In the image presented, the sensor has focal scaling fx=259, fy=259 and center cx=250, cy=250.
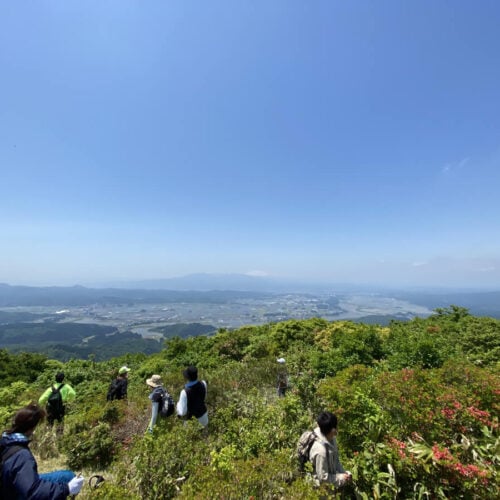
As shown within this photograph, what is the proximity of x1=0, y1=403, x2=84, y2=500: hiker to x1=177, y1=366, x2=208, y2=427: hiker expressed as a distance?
81.5 inches

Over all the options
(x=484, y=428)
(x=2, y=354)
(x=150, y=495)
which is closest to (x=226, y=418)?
(x=150, y=495)

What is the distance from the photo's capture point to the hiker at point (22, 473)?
206 centimetres

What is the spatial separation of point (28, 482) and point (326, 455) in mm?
2786

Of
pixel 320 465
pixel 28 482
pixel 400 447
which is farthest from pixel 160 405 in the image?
pixel 400 447

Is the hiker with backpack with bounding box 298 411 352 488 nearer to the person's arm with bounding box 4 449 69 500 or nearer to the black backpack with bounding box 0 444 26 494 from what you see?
the person's arm with bounding box 4 449 69 500

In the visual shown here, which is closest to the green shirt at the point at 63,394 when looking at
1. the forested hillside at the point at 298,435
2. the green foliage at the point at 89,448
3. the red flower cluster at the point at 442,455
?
the forested hillside at the point at 298,435

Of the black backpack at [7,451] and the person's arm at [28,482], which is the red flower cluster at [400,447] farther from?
the black backpack at [7,451]

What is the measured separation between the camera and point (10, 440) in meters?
2.21

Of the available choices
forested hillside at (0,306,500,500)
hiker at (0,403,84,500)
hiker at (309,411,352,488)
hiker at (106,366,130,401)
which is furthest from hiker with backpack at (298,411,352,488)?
hiker at (106,366,130,401)

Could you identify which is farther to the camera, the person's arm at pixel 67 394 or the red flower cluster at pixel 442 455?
the person's arm at pixel 67 394

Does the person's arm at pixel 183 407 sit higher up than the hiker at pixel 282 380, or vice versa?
the person's arm at pixel 183 407

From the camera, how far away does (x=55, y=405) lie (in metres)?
5.30

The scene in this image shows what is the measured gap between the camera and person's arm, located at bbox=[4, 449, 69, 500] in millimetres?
2070

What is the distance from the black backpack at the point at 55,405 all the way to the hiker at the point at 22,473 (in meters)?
3.75
